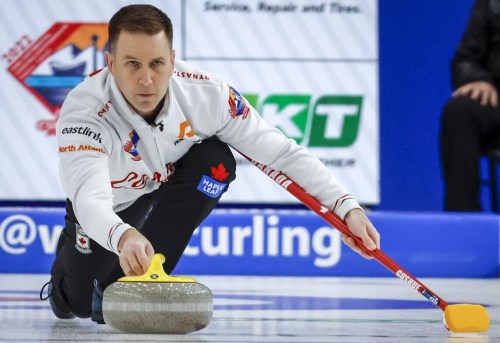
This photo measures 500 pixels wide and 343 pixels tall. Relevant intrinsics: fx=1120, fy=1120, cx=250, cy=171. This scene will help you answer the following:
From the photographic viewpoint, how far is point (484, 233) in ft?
16.1

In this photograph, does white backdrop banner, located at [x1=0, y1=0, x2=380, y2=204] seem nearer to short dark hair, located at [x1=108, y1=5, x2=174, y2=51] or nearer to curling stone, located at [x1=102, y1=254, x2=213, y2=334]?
short dark hair, located at [x1=108, y1=5, x2=174, y2=51]

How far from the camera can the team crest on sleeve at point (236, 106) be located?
2811mm

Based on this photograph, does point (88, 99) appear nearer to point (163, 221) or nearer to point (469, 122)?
point (163, 221)

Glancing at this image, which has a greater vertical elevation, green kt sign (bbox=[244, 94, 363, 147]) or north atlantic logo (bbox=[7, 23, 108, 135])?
north atlantic logo (bbox=[7, 23, 108, 135])

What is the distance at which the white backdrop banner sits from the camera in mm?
5625

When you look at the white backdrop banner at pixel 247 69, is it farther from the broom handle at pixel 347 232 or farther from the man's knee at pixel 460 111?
the broom handle at pixel 347 232

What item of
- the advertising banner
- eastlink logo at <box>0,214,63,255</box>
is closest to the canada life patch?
the advertising banner

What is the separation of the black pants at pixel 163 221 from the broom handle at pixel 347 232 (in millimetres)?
143

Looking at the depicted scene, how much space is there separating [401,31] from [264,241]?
1793 millimetres

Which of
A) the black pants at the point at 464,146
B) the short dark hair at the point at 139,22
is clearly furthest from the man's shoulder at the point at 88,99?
the black pants at the point at 464,146

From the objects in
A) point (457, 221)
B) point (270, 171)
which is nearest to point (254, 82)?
point (457, 221)

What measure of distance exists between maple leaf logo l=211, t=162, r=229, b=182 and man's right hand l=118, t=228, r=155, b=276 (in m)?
0.58

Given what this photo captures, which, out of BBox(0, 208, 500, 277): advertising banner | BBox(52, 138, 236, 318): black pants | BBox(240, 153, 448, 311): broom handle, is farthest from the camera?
BBox(0, 208, 500, 277): advertising banner

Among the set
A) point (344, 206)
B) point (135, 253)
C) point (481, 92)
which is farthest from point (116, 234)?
point (481, 92)
